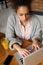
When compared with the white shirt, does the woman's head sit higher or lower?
higher

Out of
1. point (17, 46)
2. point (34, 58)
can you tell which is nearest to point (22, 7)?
point (17, 46)

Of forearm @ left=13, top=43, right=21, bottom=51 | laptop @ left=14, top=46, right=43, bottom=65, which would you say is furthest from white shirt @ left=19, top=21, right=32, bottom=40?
laptop @ left=14, top=46, right=43, bottom=65

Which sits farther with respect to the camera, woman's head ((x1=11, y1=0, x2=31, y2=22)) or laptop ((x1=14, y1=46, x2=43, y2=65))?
woman's head ((x1=11, y1=0, x2=31, y2=22))

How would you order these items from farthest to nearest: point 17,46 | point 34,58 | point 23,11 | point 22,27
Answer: point 22,27
point 23,11
point 17,46
point 34,58

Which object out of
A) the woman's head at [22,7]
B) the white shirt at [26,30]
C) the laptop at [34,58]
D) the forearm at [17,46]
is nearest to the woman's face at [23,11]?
the woman's head at [22,7]

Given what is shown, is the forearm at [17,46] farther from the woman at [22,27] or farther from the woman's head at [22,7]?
the woman's head at [22,7]

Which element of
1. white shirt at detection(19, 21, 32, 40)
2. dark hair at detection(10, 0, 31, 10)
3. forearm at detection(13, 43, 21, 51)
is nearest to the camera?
forearm at detection(13, 43, 21, 51)

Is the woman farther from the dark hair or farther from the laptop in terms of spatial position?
the laptop

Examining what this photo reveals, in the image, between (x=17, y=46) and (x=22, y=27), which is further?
(x=22, y=27)

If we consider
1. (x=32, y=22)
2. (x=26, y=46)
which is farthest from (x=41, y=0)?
(x=26, y=46)

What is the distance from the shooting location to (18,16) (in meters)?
1.43

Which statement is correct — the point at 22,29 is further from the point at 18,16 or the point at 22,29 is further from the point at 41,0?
the point at 41,0

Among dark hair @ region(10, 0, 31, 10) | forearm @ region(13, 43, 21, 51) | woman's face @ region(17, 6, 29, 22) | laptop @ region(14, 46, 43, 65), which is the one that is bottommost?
forearm @ region(13, 43, 21, 51)

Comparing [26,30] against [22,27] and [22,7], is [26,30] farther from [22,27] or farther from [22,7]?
[22,7]
